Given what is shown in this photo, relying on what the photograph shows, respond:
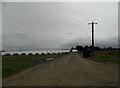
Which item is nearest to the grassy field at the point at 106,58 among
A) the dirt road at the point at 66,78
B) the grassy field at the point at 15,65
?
the grassy field at the point at 15,65

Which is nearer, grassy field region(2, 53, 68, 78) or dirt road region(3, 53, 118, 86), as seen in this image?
dirt road region(3, 53, 118, 86)

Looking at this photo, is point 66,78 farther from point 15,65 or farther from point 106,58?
point 106,58

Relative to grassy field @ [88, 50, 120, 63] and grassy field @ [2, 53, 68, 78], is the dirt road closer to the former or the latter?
grassy field @ [2, 53, 68, 78]

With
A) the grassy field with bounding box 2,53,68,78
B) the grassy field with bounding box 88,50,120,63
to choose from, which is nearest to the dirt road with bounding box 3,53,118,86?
the grassy field with bounding box 2,53,68,78

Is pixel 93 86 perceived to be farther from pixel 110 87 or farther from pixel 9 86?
pixel 9 86

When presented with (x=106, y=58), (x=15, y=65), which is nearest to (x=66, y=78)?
(x=15, y=65)

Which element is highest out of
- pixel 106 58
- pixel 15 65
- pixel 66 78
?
pixel 66 78

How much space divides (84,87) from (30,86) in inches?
103

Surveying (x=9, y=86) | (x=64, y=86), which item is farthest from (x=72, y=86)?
(x=9, y=86)

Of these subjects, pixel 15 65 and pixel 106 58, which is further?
pixel 106 58

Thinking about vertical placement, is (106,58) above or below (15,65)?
below

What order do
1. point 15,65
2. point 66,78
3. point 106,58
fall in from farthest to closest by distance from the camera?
point 106,58
point 15,65
point 66,78

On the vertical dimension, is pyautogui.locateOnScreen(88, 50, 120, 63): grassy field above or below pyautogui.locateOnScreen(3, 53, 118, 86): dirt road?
below

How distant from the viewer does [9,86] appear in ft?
35.0
